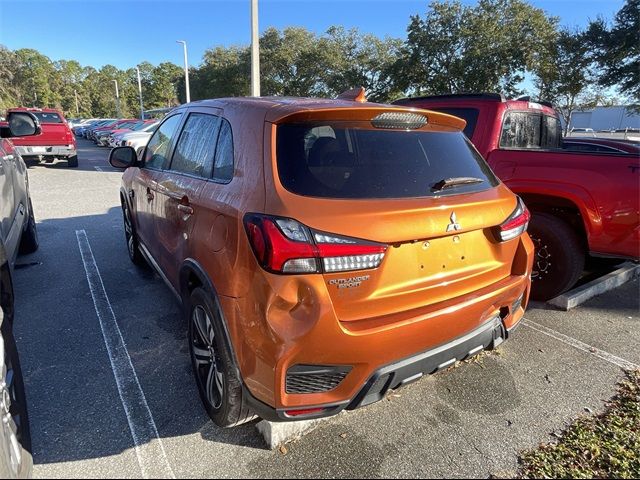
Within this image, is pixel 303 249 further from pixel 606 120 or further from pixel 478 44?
pixel 606 120

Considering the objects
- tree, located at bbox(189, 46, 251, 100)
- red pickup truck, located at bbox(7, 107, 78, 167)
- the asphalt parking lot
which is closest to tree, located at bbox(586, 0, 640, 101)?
the asphalt parking lot

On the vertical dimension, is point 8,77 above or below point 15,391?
above

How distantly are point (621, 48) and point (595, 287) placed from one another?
63.2ft

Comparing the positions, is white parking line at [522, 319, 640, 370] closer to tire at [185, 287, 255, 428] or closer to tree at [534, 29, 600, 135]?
tire at [185, 287, 255, 428]

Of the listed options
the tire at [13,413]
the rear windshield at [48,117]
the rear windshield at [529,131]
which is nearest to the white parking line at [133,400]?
the tire at [13,413]

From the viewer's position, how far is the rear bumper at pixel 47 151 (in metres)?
13.9

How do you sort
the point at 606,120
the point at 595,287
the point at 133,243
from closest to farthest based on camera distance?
the point at 595,287
the point at 133,243
the point at 606,120

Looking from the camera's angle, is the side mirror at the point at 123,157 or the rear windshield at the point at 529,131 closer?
the side mirror at the point at 123,157

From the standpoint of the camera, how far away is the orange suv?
1741 millimetres

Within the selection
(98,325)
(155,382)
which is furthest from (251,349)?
(98,325)

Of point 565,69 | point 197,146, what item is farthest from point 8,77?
point 197,146

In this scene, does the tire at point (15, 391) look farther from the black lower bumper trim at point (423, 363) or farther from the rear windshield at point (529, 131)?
the rear windshield at point (529, 131)

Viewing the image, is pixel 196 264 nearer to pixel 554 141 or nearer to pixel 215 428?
pixel 215 428

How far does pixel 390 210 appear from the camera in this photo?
6.06 ft
